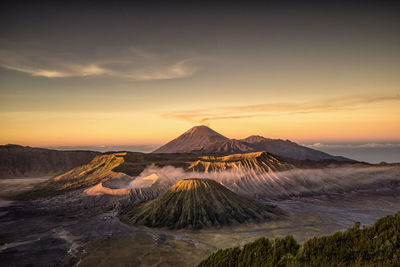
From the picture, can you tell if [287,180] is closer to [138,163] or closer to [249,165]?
[249,165]

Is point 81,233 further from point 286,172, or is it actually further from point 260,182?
point 286,172

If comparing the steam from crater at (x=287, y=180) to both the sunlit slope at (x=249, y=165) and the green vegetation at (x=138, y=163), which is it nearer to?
the sunlit slope at (x=249, y=165)

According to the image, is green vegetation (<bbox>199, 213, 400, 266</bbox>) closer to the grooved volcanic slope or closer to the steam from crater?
the grooved volcanic slope

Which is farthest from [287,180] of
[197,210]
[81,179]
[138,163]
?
[81,179]

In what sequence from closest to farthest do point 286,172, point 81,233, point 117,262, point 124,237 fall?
point 117,262 < point 124,237 < point 81,233 < point 286,172

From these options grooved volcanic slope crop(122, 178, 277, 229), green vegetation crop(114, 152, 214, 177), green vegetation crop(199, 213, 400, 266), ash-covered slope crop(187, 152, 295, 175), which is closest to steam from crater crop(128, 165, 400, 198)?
ash-covered slope crop(187, 152, 295, 175)

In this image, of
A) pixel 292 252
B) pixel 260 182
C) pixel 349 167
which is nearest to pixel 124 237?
pixel 292 252
